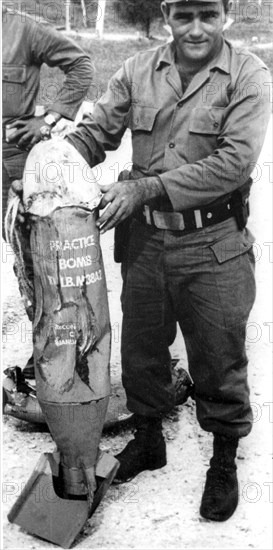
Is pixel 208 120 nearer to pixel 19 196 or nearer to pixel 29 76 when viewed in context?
pixel 19 196

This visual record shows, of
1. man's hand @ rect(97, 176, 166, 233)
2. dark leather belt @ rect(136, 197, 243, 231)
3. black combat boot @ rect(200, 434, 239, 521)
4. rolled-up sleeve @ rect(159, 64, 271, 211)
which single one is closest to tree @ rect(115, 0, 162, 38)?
rolled-up sleeve @ rect(159, 64, 271, 211)

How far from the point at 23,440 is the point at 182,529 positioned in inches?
39.8

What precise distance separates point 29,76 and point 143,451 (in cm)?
198

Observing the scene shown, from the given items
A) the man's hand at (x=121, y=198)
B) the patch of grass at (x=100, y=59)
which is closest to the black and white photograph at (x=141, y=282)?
the man's hand at (x=121, y=198)

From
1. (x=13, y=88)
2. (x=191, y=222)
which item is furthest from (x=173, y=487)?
(x=13, y=88)

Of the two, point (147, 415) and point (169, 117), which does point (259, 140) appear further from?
point (147, 415)

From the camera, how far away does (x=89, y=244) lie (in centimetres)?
287

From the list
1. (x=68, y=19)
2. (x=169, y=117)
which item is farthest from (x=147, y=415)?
(x=68, y=19)

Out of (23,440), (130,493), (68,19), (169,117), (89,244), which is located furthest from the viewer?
(68,19)

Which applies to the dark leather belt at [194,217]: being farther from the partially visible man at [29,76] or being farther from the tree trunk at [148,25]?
the tree trunk at [148,25]

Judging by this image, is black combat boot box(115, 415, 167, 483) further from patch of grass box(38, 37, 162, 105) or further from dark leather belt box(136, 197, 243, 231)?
patch of grass box(38, 37, 162, 105)

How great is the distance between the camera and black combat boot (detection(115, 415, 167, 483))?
11.9 ft

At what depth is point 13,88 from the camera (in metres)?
4.05

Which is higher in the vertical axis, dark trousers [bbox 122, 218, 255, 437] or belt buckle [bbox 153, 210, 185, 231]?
belt buckle [bbox 153, 210, 185, 231]
